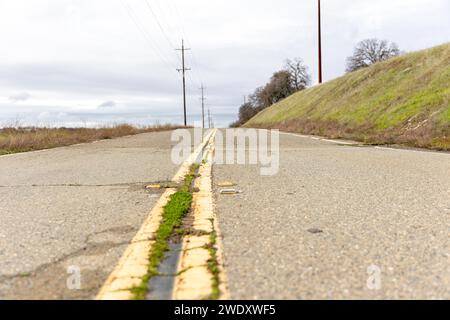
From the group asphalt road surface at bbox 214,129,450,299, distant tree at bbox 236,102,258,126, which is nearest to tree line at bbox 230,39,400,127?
distant tree at bbox 236,102,258,126

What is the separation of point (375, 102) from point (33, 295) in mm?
22620

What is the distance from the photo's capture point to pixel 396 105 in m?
19.3

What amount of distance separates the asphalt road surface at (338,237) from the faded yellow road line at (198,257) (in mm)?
72

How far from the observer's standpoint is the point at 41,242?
2791 millimetres

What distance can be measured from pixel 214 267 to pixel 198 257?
19 centimetres

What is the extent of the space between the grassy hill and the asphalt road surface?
265 inches

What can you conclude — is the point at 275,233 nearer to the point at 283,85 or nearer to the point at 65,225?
the point at 65,225

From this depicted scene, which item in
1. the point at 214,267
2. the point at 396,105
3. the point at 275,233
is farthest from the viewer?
the point at 396,105

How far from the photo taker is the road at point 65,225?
7.02 feet

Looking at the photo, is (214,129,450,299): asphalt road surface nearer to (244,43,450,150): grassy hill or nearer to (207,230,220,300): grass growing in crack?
(207,230,220,300): grass growing in crack

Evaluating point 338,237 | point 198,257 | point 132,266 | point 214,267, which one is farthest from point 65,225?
point 338,237

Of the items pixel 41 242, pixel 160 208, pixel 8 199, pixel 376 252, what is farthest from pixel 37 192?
pixel 376 252

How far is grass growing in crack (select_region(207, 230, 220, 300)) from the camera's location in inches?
74.8

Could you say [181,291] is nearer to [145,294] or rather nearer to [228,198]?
[145,294]
